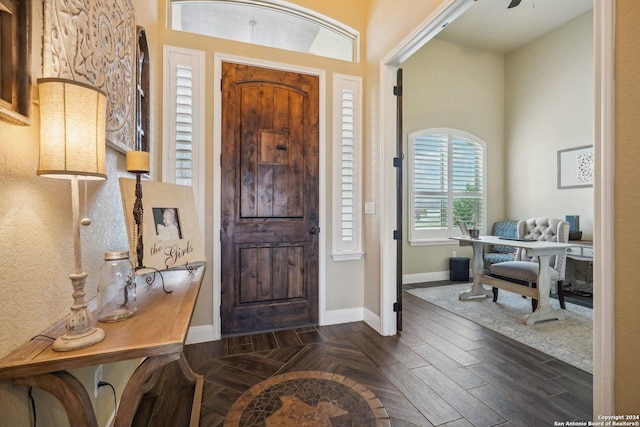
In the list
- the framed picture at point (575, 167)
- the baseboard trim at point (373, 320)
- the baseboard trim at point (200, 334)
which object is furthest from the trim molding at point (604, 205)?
the framed picture at point (575, 167)

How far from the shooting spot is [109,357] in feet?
2.84

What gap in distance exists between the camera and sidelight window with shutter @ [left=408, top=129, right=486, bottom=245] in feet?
16.3

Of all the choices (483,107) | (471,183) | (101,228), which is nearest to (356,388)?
(101,228)

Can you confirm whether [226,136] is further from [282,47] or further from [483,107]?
[483,107]

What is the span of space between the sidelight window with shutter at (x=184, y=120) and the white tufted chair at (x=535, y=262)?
351 cm

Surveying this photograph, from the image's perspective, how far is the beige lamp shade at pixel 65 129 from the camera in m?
0.88

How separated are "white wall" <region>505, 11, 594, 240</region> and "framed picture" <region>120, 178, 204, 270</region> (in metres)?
5.38

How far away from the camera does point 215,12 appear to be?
9.29 feet

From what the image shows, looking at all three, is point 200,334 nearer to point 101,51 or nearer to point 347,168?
point 347,168

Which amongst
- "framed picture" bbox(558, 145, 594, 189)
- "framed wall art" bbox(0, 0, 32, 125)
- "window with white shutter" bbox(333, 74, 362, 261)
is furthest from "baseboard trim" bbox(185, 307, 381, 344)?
"framed picture" bbox(558, 145, 594, 189)

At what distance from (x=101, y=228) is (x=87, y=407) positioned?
85 cm

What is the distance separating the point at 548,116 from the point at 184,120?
5.64 m

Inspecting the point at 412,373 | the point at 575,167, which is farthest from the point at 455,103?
the point at 412,373

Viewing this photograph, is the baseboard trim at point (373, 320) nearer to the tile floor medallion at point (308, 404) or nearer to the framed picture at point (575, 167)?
the tile floor medallion at point (308, 404)
